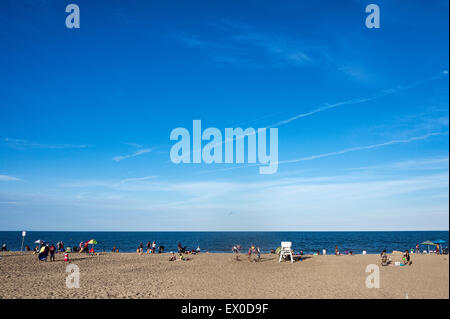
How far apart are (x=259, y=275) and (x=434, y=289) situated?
13.7 m

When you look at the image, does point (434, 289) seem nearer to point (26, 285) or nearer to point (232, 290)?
point (232, 290)

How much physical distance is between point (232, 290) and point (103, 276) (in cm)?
1078

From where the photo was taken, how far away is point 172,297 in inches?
609

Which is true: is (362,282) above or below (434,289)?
below

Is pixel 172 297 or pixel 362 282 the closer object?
pixel 172 297
